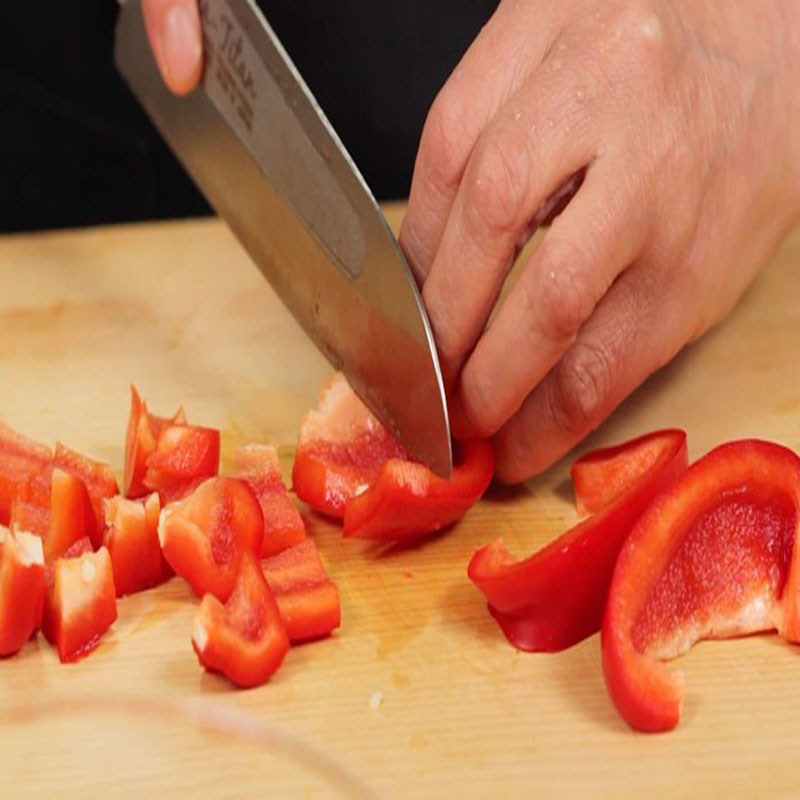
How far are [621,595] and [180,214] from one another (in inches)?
56.6

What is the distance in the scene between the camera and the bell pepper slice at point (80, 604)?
158cm

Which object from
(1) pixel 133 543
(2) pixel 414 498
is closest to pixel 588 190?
(2) pixel 414 498

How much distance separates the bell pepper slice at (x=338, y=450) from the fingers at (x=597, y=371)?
0.15 meters

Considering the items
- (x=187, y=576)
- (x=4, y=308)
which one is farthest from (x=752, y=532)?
(x=4, y=308)

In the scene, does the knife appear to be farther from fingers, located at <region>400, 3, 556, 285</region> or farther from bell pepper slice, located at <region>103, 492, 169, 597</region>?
bell pepper slice, located at <region>103, 492, 169, 597</region>

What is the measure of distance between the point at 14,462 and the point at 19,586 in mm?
258

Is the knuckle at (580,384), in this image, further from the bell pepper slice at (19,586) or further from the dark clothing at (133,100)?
the dark clothing at (133,100)

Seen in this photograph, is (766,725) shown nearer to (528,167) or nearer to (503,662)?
(503,662)

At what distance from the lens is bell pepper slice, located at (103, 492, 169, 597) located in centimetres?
164

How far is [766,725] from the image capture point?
4.88ft

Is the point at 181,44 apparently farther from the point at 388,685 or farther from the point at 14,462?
the point at 388,685

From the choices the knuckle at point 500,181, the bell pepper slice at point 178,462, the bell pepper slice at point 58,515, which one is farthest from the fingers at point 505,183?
the bell pepper slice at point 58,515

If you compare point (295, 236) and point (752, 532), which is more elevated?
point (295, 236)

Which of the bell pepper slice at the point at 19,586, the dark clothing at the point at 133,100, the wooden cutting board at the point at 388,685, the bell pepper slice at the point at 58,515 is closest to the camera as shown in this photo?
the wooden cutting board at the point at 388,685
